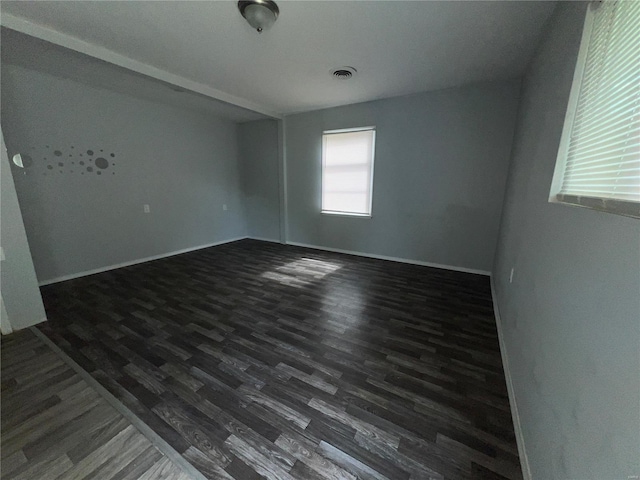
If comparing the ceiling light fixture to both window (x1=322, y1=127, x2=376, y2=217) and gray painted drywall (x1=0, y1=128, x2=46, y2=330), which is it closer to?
gray painted drywall (x1=0, y1=128, x2=46, y2=330)

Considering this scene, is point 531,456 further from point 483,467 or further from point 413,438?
point 413,438

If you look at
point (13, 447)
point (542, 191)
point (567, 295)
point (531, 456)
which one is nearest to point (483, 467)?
point (531, 456)

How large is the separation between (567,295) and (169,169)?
5.20m

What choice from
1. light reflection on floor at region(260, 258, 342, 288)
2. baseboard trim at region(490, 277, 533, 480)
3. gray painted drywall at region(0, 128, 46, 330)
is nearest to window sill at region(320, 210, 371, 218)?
light reflection on floor at region(260, 258, 342, 288)

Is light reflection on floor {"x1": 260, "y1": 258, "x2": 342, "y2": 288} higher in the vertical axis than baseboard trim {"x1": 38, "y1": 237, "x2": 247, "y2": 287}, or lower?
lower

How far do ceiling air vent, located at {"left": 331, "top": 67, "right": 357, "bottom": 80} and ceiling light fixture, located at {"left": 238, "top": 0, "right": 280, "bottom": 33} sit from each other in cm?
111

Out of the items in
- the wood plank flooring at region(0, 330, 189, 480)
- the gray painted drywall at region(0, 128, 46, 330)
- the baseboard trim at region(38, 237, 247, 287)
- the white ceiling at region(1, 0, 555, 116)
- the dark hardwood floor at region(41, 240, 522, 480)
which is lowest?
the wood plank flooring at region(0, 330, 189, 480)

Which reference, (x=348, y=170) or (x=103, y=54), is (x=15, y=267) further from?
(x=348, y=170)

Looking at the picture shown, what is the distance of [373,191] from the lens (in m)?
4.14

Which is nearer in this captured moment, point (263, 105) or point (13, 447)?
point (13, 447)

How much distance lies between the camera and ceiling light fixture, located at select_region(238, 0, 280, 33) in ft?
5.68

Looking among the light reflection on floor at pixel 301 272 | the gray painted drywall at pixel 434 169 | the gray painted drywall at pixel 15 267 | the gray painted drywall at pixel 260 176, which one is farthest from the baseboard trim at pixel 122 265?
the gray painted drywall at pixel 434 169

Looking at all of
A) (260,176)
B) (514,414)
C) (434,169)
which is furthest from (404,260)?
(260,176)

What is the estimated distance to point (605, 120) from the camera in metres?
0.91
